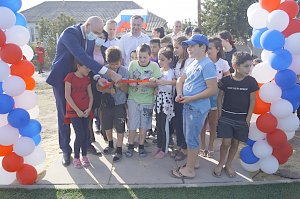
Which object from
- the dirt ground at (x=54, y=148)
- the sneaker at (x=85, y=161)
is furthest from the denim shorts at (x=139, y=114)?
the dirt ground at (x=54, y=148)

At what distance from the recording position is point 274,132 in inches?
159

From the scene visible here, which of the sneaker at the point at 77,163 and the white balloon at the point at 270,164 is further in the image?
the sneaker at the point at 77,163

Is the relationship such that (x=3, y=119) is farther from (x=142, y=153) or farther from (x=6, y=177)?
(x=142, y=153)

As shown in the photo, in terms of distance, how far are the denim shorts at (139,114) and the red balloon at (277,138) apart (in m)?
1.74

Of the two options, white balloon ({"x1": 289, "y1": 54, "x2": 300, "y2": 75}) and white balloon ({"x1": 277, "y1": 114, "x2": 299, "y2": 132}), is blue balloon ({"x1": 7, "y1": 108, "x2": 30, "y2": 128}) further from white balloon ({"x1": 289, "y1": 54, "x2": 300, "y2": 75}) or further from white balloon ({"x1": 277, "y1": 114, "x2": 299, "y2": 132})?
white balloon ({"x1": 289, "y1": 54, "x2": 300, "y2": 75})

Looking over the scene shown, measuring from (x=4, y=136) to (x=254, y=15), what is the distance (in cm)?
338

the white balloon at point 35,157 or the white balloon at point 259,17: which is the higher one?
the white balloon at point 259,17

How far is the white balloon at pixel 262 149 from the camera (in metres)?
4.05

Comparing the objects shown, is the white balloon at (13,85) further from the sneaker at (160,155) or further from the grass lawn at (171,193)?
the sneaker at (160,155)

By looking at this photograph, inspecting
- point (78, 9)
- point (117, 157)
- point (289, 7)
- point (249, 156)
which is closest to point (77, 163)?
point (117, 157)

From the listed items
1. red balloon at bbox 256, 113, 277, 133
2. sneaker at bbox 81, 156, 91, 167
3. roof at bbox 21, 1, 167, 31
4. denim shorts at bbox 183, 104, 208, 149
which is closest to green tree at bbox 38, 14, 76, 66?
roof at bbox 21, 1, 167, 31

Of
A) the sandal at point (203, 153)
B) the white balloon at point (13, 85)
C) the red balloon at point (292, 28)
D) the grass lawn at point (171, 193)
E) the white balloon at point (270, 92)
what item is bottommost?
the grass lawn at point (171, 193)

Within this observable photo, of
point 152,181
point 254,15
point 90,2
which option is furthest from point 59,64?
point 90,2

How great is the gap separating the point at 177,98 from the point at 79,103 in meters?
1.37
